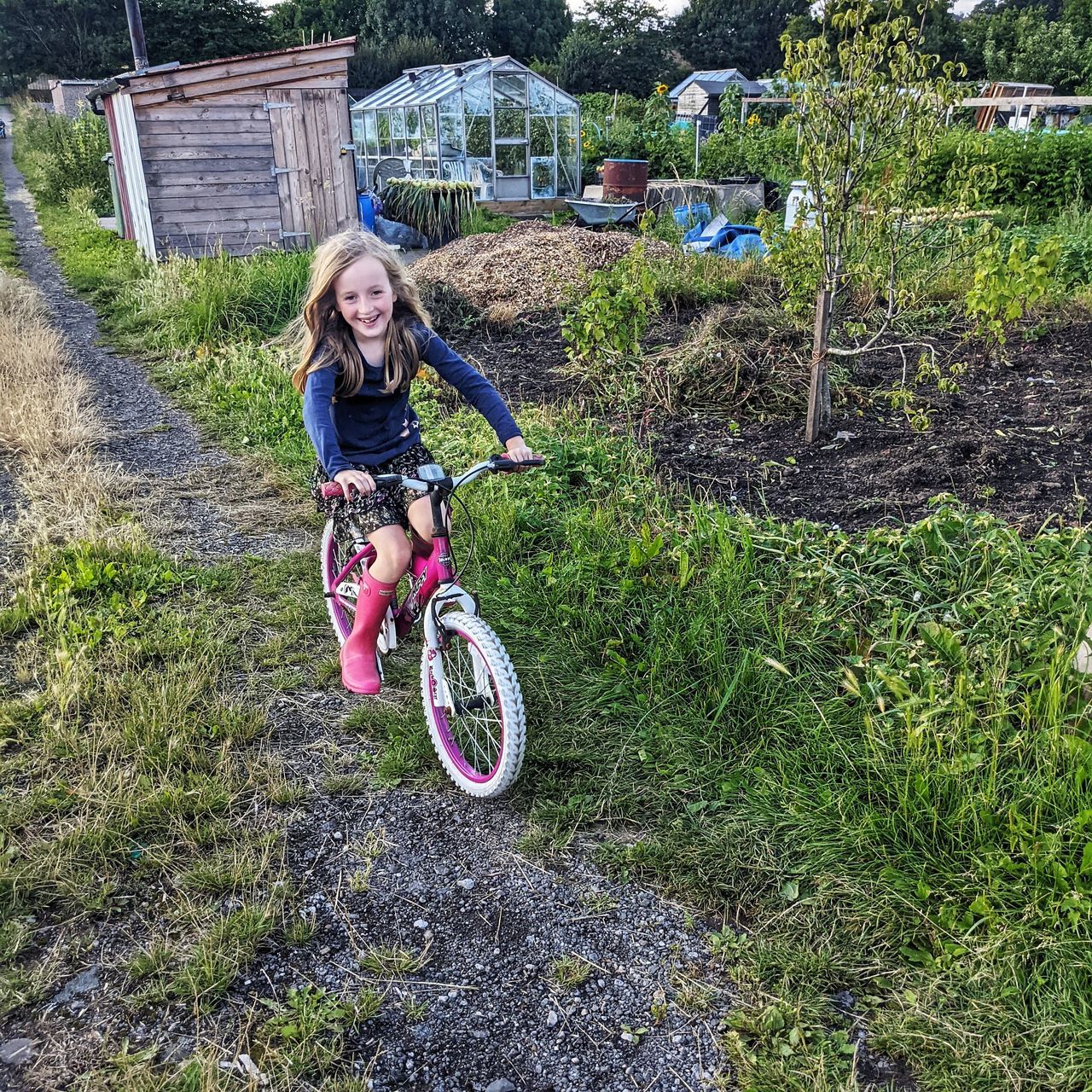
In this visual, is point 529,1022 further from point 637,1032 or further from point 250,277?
point 250,277

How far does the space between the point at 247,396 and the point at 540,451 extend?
3.44 meters

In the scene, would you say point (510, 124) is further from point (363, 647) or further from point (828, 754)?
point (828, 754)

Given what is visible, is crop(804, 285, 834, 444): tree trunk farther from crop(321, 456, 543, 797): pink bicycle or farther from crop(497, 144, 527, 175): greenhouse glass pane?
crop(497, 144, 527, 175): greenhouse glass pane

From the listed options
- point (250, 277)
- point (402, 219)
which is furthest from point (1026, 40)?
point (250, 277)

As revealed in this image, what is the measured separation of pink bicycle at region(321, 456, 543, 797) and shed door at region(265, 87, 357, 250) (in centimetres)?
1206

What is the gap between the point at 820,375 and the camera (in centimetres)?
512

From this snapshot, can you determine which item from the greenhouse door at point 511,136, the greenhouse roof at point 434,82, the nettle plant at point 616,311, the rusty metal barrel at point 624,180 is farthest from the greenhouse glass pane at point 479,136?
the nettle plant at point 616,311

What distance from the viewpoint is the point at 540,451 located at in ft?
15.8

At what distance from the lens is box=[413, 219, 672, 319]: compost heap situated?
30.4 ft

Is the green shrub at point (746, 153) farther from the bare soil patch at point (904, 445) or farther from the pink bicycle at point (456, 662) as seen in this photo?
the pink bicycle at point (456, 662)

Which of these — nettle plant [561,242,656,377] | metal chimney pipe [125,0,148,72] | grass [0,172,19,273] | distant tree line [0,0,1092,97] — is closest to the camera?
nettle plant [561,242,656,377]

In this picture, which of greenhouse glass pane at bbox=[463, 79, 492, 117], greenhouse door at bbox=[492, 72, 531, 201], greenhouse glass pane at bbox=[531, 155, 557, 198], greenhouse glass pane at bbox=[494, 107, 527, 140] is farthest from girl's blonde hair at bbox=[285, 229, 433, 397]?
greenhouse glass pane at bbox=[531, 155, 557, 198]

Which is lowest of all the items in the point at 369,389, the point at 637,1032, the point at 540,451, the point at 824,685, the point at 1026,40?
the point at 637,1032

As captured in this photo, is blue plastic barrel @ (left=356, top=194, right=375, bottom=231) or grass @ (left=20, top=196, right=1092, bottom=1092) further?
blue plastic barrel @ (left=356, top=194, right=375, bottom=231)
